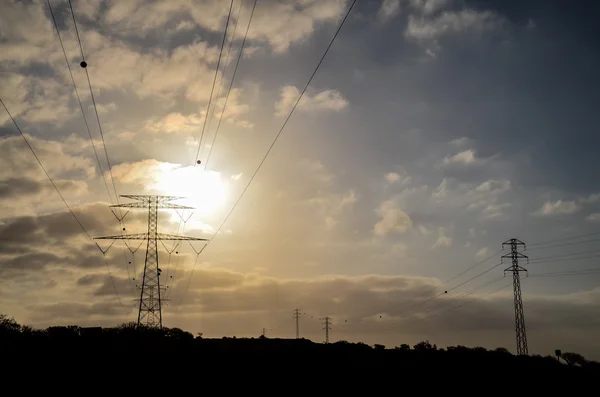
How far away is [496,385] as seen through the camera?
4297 centimetres

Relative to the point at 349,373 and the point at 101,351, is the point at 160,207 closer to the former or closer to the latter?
the point at 101,351

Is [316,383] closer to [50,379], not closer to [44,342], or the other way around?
[50,379]

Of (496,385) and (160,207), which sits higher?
(160,207)

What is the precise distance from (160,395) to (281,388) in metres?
8.15

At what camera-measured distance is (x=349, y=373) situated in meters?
44.4

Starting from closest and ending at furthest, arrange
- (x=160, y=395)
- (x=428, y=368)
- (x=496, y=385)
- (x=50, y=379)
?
(x=160, y=395)
(x=50, y=379)
(x=496, y=385)
(x=428, y=368)

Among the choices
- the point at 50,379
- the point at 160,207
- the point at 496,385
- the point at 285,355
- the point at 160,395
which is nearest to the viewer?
the point at 160,395

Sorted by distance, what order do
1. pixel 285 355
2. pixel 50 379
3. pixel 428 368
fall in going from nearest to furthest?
pixel 50 379, pixel 428 368, pixel 285 355

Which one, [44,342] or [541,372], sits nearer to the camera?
[541,372]

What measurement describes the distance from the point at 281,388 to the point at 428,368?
1829 cm

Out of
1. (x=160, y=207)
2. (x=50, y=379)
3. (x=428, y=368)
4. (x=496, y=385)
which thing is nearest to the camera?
(x=50, y=379)

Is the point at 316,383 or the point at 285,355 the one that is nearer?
the point at 316,383

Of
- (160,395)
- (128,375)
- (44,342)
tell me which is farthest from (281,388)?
(44,342)

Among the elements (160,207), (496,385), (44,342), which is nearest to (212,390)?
(496,385)
